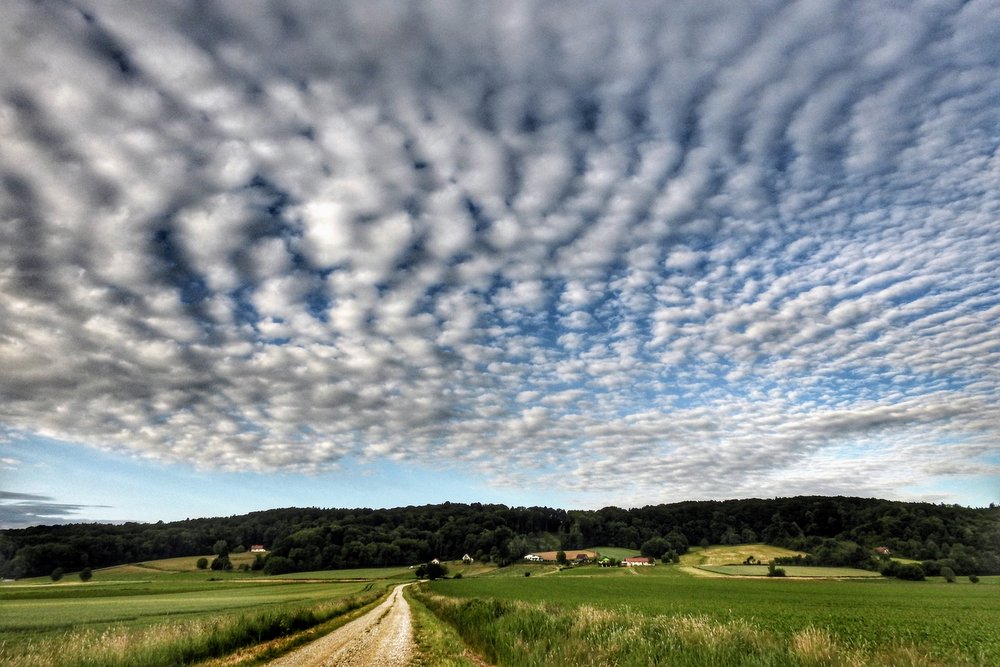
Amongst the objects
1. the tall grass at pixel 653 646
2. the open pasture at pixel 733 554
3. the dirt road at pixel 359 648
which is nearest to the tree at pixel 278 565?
the open pasture at pixel 733 554

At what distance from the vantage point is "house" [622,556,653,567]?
134 meters

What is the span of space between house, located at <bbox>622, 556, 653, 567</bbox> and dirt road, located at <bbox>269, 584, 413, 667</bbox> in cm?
12139

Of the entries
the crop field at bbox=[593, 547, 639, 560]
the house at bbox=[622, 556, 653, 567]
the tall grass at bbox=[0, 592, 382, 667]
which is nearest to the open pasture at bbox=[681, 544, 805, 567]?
the house at bbox=[622, 556, 653, 567]

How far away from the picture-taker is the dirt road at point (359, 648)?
15711 mm

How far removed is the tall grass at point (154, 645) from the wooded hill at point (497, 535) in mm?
114686

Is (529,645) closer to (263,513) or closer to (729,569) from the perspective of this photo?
A: (729,569)

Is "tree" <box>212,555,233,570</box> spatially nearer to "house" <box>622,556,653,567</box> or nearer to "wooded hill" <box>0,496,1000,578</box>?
"wooded hill" <box>0,496,1000,578</box>

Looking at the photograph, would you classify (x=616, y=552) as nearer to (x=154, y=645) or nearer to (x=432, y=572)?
(x=432, y=572)

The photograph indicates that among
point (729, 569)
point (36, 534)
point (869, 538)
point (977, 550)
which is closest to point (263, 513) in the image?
point (36, 534)

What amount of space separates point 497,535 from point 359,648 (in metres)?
159

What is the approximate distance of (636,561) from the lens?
139125 mm

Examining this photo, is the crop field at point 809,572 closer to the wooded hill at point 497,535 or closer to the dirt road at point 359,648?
the wooded hill at point 497,535

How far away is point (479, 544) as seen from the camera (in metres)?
164

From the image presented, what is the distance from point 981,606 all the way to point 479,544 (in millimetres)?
140156
